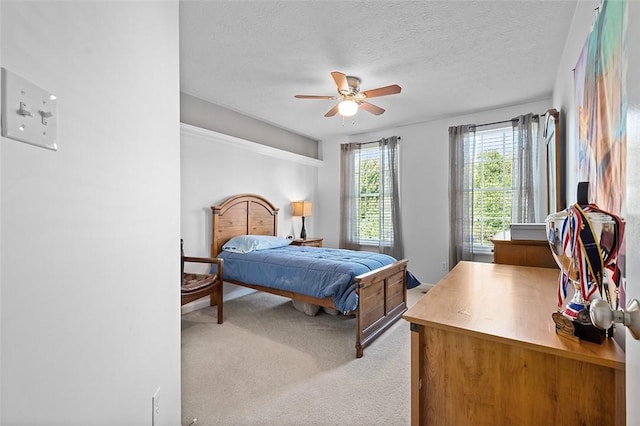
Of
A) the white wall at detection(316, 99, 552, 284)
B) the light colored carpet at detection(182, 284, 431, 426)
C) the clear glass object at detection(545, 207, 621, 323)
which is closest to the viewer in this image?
the clear glass object at detection(545, 207, 621, 323)

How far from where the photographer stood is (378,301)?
281cm

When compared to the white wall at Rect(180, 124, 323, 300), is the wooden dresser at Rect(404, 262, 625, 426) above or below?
below

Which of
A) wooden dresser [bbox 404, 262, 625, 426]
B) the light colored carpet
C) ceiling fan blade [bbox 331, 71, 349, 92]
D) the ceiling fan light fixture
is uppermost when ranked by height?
ceiling fan blade [bbox 331, 71, 349, 92]

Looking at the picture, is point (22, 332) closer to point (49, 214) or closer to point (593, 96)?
point (49, 214)

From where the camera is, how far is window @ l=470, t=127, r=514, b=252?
13.1 feet

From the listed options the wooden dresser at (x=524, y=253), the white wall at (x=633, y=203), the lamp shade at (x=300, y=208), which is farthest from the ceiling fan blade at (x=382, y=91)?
the lamp shade at (x=300, y=208)

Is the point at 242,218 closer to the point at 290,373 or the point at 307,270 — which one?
the point at 307,270

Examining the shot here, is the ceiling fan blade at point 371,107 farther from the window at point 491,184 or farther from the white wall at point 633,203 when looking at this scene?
the white wall at point 633,203

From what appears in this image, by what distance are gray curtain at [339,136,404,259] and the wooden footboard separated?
1596 millimetres

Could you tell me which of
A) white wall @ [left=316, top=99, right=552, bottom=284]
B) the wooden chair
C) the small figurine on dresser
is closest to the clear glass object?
the small figurine on dresser

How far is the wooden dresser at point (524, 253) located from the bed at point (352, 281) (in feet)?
3.36

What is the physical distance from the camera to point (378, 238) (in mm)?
5090

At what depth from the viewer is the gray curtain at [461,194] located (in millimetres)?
4180

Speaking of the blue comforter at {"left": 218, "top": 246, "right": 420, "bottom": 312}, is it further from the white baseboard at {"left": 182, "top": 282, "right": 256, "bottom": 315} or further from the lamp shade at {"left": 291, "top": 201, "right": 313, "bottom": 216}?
the lamp shade at {"left": 291, "top": 201, "right": 313, "bottom": 216}
